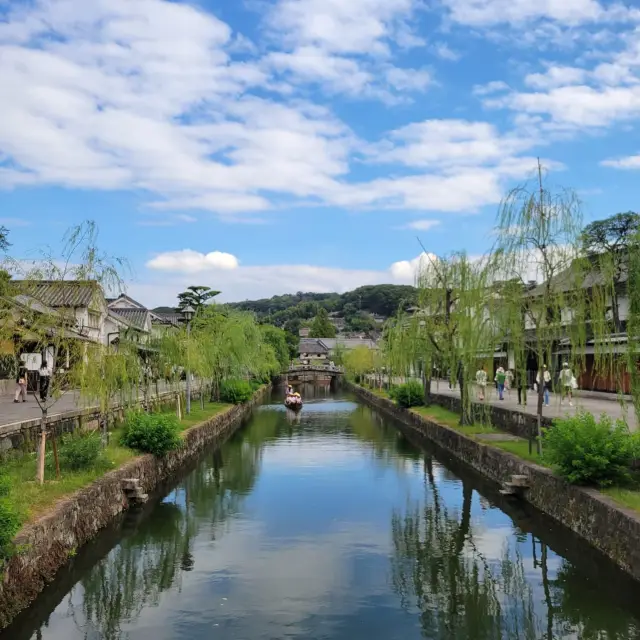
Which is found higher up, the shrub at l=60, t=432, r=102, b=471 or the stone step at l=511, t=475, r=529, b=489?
the shrub at l=60, t=432, r=102, b=471

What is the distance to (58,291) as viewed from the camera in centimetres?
1273

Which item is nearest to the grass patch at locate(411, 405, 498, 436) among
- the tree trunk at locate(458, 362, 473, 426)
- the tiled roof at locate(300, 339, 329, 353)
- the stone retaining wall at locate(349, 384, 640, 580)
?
the tree trunk at locate(458, 362, 473, 426)

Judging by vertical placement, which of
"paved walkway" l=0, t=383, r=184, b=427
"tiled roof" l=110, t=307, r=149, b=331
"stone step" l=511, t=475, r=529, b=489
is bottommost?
"stone step" l=511, t=475, r=529, b=489

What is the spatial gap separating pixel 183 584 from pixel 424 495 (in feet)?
27.4

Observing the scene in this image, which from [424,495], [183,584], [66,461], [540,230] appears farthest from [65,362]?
[540,230]

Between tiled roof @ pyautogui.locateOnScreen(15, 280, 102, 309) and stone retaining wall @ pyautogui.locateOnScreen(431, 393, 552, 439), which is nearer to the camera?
tiled roof @ pyautogui.locateOnScreen(15, 280, 102, 309)

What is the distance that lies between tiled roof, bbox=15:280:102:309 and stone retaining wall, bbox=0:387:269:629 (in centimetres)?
360

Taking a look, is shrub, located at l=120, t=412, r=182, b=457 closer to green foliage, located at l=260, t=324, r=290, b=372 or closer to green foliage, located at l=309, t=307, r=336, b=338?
green foliage, located at l=260, t=324, r=290, b=372

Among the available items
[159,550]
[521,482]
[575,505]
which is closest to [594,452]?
[575,505]

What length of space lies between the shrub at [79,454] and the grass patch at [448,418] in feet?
39.7

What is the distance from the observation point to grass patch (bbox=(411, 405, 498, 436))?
21.3 metres

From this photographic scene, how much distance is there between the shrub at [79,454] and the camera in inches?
505

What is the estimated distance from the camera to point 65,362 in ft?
40.2

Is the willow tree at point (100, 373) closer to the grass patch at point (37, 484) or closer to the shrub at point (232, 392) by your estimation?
the grass patch at point (37, 484)
